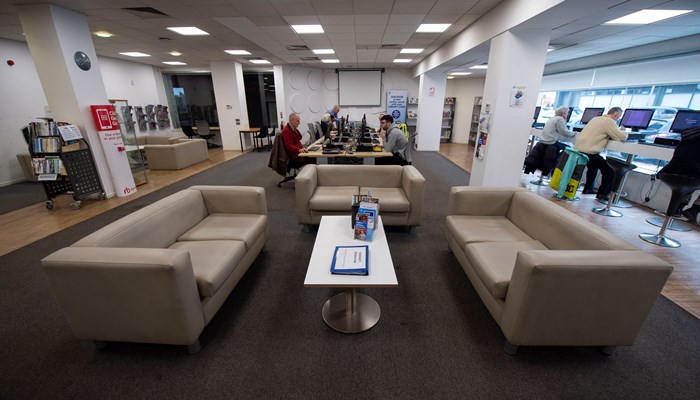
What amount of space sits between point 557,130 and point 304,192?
16.0 ft

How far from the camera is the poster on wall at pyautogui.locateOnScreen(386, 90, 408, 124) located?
11.3 m

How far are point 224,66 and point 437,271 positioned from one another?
9.73 meters

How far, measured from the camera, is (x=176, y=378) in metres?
1.68

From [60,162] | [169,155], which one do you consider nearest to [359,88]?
[169,155]

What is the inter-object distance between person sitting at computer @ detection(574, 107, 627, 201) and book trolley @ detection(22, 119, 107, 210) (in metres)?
8.07

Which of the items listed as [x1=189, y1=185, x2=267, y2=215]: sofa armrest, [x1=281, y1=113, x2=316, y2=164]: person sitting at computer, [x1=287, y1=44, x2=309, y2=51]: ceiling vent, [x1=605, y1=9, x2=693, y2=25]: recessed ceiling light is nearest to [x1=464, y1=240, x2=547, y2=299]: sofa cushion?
[x1=189, y1=185, x2=267, y2=215]: sofa armrest

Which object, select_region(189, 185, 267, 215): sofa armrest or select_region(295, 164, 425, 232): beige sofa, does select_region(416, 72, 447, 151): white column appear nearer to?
select_region(295, 164, 425, 232): beige sofa

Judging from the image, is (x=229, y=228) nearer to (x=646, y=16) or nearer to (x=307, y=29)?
(x=307, y=29)

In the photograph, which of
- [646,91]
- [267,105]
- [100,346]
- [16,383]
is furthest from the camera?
[267,105]

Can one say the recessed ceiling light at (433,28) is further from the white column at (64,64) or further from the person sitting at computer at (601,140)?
the white column at (64,64)

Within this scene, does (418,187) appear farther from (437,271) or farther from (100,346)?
(100,346)

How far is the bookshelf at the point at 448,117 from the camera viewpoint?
1148 centimetres

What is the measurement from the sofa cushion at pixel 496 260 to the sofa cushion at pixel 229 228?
6.34 ft

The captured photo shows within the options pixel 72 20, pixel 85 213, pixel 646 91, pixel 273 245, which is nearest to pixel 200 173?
pixel 85 213
